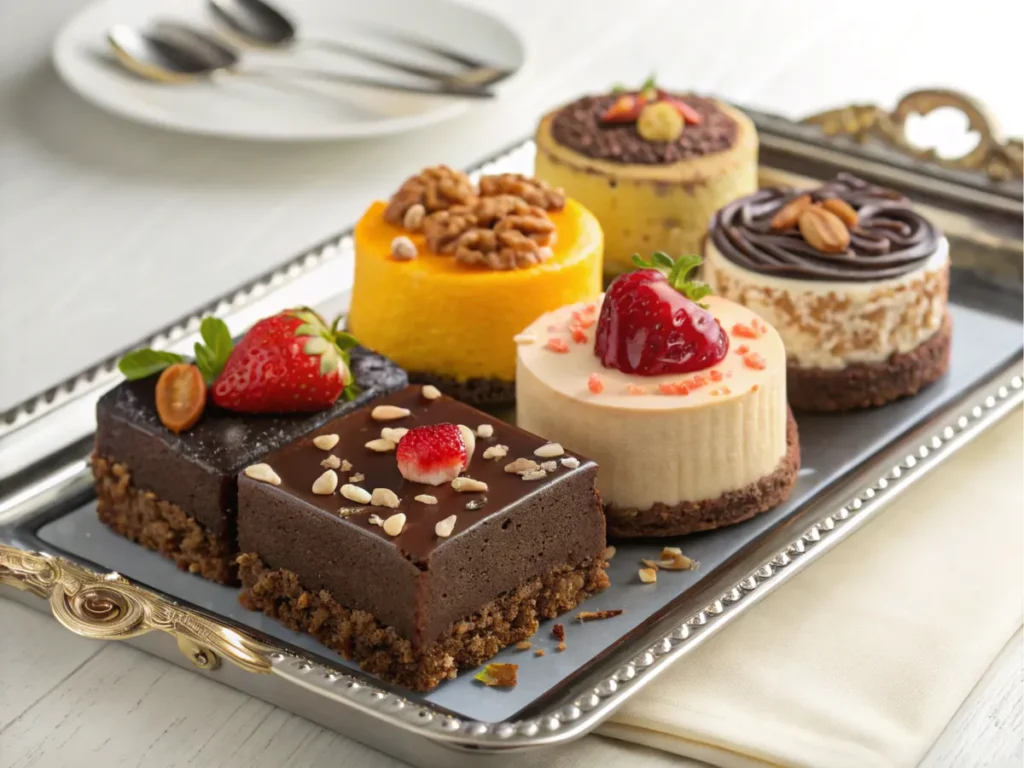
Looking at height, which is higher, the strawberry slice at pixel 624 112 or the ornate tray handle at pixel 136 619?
the strawberry slice at pixel 624 112

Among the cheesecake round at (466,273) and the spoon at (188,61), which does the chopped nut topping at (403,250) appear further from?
the spoon at (188,61)

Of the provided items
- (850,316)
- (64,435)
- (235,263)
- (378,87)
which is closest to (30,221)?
(235,263)

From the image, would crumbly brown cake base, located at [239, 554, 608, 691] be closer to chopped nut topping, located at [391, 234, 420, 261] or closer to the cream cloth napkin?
the cream cloth napkin

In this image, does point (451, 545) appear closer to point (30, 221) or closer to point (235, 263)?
point (235, 263)

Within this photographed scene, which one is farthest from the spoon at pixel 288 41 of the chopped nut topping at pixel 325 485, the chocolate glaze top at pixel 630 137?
the chopped nut topping at pixel 325 485

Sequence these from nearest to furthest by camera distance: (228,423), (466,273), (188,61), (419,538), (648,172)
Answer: (419,538) < (228,423) < (466,273) < (648,172) < (188,61)

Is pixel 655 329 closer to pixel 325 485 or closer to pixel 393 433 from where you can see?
pixel 393 433

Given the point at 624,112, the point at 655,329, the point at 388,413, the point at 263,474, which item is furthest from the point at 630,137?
the point at 263,474

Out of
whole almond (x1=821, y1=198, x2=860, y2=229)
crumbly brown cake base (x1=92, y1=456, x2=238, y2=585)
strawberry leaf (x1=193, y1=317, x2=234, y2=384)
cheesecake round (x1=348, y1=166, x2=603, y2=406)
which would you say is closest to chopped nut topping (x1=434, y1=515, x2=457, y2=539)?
crumbly brown cake base (x1=92, y1=456, x2=238, y2=585)
